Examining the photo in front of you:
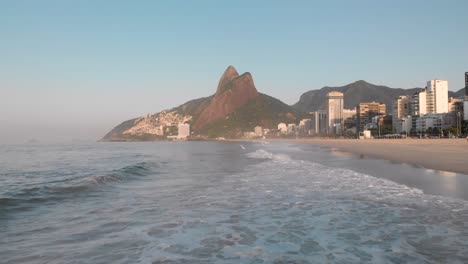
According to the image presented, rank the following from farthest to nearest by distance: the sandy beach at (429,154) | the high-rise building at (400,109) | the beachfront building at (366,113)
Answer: the beachfront building at (366,113) → the high-rise building at (400,109) → the sandy beach at (429,154)

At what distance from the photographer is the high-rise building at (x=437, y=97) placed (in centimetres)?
13975

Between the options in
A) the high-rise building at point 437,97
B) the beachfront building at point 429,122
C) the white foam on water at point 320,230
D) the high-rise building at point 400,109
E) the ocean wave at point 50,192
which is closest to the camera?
the white foam on water at point 320,230

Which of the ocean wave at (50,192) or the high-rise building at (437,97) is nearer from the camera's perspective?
the ocean wave at (50,192)

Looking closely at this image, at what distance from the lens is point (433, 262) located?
16.6ft

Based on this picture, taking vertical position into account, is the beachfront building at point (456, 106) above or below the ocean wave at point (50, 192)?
above

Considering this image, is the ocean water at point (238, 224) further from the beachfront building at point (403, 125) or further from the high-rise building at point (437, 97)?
the high-rise building at point (437, 97)

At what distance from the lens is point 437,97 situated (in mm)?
140250

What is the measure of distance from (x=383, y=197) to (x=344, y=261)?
581 centimetres

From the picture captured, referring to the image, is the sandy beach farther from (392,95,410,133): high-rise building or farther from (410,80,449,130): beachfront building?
(392,95,410,133): high-rise building

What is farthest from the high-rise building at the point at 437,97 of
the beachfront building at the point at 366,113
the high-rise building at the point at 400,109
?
the beachfront building at the point at 366,113

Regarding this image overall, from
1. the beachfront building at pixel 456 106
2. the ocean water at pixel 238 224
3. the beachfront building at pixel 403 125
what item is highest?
the beachfront building at pixel 456 106

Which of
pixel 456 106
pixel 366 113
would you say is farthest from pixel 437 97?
pixel 366 113

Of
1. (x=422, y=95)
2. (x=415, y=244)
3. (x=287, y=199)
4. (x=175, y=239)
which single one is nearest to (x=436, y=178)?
(x=287, y=199)

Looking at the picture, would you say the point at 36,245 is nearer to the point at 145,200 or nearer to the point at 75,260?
the point at 75,260
